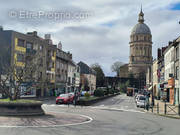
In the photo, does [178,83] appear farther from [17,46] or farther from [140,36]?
[140,36]

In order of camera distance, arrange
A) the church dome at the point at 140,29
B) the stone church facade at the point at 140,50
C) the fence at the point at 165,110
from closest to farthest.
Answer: the fence at the point at 165,110 → the stone church facade at the point at 140,50 → the church dome at the point at 140,29

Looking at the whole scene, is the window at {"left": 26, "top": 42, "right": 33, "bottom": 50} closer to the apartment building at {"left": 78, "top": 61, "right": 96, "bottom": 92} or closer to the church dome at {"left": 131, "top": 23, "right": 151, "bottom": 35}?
the apartment building at {"left": 78, "top": 61, "right": 96, "bottom": 92}

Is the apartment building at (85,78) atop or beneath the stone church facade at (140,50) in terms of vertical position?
beneath

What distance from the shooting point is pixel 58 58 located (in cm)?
6856

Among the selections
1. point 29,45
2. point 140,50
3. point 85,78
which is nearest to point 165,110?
point 29,45

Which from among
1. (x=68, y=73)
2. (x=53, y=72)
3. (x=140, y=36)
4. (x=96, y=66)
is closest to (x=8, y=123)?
(x=53, y=72)

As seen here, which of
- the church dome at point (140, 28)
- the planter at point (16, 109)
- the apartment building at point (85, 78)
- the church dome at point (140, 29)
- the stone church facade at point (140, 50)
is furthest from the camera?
the church dome at point (140, 28)

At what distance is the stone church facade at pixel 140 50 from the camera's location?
153 metres

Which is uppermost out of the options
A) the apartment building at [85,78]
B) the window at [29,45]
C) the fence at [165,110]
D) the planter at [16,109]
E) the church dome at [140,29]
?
the church dome at [140,29]

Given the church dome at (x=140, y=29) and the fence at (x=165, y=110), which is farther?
the church dome at (x=140, y=29)

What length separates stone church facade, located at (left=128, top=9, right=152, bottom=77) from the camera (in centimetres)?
15288

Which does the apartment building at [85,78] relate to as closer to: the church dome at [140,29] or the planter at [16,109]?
the church dome at [140,29]

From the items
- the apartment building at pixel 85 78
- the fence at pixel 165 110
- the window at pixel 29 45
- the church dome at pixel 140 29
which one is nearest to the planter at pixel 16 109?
the fence at pixel 165 110

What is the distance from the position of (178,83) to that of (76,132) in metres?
28.3
